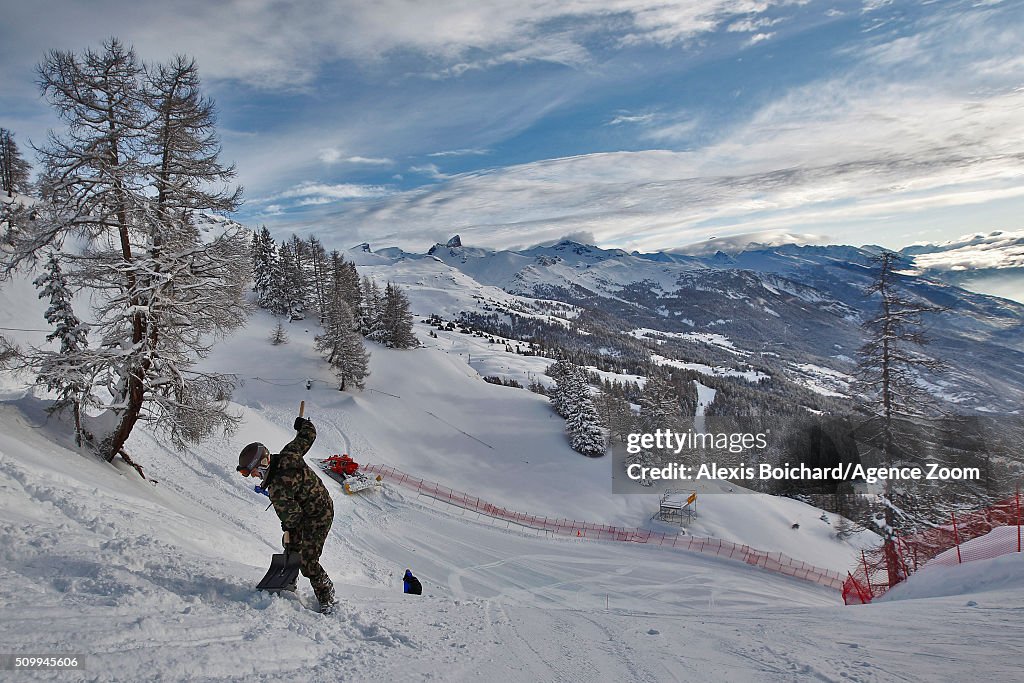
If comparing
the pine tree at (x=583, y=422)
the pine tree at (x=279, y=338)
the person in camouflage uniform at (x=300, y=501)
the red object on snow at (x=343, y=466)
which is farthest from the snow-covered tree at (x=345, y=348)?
the person in camouflage uniform at (x=300, y=501)

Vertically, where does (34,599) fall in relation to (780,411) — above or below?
above

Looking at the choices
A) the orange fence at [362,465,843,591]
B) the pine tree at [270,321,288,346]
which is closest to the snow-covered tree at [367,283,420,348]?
the pine tree at [270,321,288,346]

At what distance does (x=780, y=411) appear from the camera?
126 meters

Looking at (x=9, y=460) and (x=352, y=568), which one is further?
(x=352, y=568)

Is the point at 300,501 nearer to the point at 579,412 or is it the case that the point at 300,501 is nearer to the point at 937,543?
the point at 937,543

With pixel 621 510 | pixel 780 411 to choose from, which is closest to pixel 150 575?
pixel 621 510

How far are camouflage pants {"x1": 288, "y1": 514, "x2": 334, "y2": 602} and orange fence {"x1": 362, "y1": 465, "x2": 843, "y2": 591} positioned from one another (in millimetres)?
24042

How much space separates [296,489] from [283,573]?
1109 mm

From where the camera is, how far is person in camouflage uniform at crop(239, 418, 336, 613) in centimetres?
551

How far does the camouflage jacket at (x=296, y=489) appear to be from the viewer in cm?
551

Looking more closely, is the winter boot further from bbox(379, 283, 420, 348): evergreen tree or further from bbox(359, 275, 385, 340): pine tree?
bbox(359, 275, 385, 340): pine tree

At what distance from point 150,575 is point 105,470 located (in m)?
8.50

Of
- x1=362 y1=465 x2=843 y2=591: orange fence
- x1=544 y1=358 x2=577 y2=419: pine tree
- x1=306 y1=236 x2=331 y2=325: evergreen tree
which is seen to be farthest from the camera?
x1=306 y1=236 x2=331 y2=325: evergreen tree

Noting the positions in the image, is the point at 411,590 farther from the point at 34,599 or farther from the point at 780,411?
the point at 780,411
